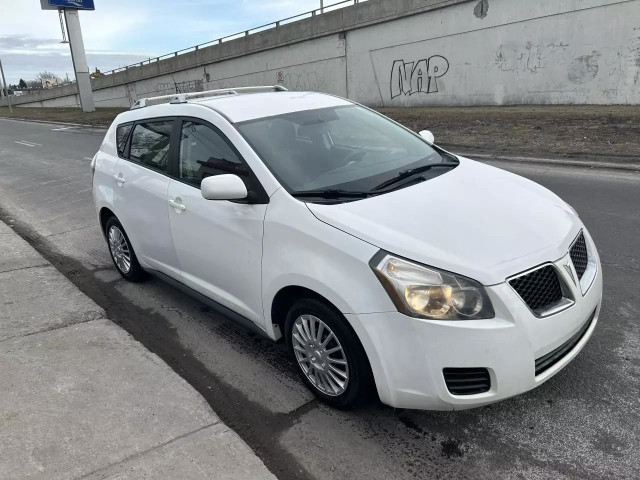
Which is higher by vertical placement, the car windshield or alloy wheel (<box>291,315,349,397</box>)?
the car windshield

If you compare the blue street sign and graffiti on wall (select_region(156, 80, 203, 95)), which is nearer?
graffiti on wall (select_region(156, 80, 203, 95))

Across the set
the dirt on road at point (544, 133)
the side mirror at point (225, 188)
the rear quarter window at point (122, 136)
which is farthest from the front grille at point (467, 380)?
the dirt on road at point (544, 133)

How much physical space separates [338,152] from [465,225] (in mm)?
1188

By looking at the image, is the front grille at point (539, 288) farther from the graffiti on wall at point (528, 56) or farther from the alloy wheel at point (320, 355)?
the graffiti on wall at point (528, 56)

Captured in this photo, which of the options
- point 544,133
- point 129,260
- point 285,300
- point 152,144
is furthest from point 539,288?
point 544,133

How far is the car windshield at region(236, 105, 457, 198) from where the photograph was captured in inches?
123

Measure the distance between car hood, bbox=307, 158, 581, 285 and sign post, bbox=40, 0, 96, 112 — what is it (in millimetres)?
43558

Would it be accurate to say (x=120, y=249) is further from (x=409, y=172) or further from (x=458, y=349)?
(x=458, y=349)

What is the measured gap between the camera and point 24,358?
3.58 m

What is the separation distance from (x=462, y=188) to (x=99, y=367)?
2672 mm

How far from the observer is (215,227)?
337 centimetres

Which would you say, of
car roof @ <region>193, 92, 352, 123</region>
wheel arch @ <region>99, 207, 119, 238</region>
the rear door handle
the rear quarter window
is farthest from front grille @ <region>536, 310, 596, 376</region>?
wheel arch @ <region>99, 207, 119, 238</region>

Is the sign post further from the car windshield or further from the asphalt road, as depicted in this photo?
the car windshield

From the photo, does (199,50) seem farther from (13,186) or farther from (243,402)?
(243,402)
